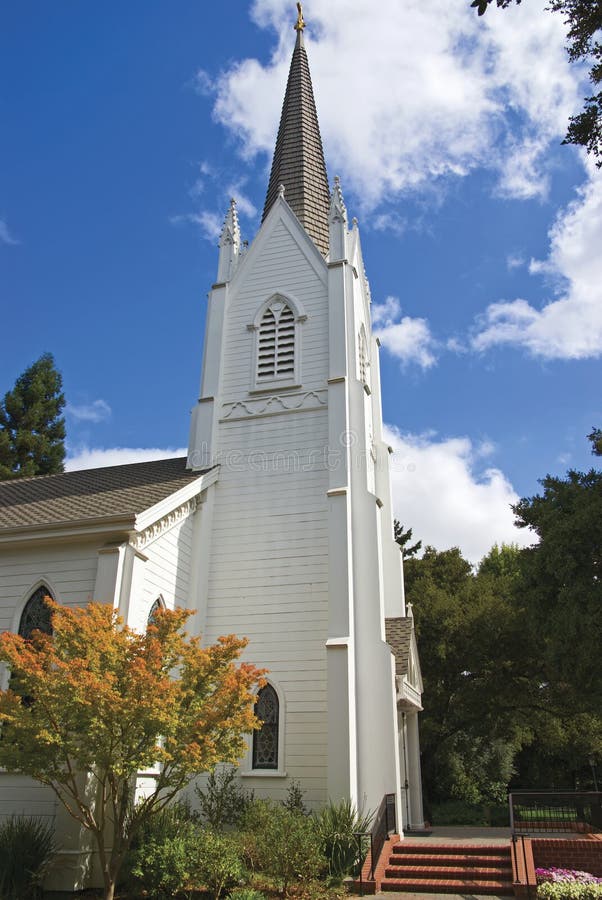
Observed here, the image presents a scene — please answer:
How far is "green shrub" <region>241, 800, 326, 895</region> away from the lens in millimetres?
10812

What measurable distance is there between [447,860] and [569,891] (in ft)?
9.24

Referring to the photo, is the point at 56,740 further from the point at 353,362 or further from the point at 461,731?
the point at 461,731

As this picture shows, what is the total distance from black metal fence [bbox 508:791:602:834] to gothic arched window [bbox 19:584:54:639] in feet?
35.1

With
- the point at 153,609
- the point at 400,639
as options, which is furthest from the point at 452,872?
the point at 153,609

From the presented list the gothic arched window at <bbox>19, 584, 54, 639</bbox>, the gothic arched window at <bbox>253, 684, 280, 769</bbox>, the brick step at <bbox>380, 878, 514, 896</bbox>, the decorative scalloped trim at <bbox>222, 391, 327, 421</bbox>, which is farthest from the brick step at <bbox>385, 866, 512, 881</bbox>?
the decorative scalloped trim at <bbox>222, 391, 327, 421</bbox>

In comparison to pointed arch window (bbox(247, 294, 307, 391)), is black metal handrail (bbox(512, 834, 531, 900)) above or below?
below

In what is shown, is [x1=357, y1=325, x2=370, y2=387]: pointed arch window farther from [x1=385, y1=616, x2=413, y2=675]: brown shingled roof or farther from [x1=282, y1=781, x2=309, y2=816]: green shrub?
[x1=282, y1=781, x2=309, y2=816]: green shrub

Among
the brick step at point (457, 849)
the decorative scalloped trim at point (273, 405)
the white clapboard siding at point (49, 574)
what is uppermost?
the decorative scalloped trim at point (273, 405)

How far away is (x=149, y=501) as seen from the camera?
14.6 m

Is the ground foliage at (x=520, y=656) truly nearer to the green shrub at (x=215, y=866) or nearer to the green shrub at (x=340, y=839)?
the green shrub at (x=340, y=839)

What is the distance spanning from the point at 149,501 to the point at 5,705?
Answer: 5.53m

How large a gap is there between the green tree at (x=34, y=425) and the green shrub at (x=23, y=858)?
24.0 meters

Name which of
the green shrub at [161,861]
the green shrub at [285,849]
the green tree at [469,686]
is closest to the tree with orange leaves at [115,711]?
the green shrub at [161,861]

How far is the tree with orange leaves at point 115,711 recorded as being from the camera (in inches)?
380
